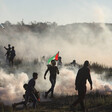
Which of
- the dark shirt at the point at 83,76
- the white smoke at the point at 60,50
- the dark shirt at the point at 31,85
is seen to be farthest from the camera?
the white smoke at the point at 60,50

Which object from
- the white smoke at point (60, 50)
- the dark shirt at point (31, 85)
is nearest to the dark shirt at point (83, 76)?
the dark shirt at point (31, 85)

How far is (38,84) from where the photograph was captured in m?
20.8

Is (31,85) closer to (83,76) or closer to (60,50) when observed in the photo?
(83,76)

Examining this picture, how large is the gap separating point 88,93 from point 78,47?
5025 centimetres

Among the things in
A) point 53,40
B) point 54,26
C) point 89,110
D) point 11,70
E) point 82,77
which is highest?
point 54,26

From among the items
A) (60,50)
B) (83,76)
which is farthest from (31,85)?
(60,50)

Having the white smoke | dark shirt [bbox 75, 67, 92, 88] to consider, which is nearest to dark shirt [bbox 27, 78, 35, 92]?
dark shirt [bbox 75, 67, 92, 88]

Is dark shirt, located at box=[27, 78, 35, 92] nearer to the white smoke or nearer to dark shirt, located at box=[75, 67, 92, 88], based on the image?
dark shirt, located at box=[75, 67, 92, 88]

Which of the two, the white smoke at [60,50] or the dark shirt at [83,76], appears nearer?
the dark shirt at [83,76]

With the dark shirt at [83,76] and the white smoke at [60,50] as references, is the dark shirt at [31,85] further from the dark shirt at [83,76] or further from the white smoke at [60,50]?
the white smoke at [60,50]

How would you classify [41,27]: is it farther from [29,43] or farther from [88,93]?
[88,93]

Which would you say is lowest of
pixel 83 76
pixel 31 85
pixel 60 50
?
pixel 31 85

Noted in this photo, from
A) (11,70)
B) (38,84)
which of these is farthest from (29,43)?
(38,84)

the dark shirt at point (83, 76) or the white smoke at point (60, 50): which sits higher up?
the white smoke at point (60, 50)
